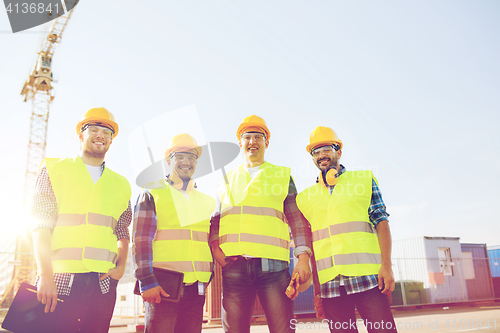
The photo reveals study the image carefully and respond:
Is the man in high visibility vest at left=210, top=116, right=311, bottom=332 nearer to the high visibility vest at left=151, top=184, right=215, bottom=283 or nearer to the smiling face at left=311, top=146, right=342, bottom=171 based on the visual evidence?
the high visibility vest at left=151, top=184, right=215, bottom=283

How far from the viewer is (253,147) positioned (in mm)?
3746

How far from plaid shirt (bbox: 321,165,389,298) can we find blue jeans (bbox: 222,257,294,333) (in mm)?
377

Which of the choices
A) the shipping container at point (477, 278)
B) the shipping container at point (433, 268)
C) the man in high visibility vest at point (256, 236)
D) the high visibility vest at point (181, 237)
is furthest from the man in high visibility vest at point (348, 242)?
the shipping container at point (477, 278)

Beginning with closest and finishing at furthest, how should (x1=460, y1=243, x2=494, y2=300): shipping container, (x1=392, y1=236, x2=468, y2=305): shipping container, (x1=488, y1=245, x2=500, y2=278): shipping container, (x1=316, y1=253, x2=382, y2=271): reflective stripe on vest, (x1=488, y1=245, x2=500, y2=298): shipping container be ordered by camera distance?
(x1=316, y1=253, x2=382, y2=271): reflective stripe on vest → (x1=392, y1=236, x2=468, y2=305): shipping container → (x1=460, y1=243, x2=494, y2=300): shipping container → (x1=488, y1=245, x2=500, y2=298): shipping container → (x1=488, y1=245, x2=500, y2=278): shipping container

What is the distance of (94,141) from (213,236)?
1.47 m

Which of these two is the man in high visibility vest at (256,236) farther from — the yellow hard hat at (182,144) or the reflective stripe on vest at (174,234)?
the yellow hard hat at (182,144)

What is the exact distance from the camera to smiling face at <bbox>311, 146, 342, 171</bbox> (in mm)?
3672

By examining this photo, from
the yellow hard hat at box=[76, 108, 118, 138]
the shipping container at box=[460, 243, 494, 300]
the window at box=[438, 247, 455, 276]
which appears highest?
the yellow hard hat at box=[76, 108, 118, 138]

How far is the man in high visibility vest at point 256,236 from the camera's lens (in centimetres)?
312

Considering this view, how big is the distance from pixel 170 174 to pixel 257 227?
1.11m

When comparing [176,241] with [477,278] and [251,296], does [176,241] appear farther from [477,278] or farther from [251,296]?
[477,278]

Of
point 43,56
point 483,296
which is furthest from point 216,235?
point 43,56

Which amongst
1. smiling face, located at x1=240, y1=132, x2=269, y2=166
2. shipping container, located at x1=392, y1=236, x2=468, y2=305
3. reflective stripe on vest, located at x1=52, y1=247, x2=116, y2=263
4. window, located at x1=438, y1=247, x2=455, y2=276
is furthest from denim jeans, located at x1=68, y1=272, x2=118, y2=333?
window, located at x1=438, y1=247, x2=455, y2=276

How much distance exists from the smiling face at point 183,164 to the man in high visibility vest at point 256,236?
389 mm
